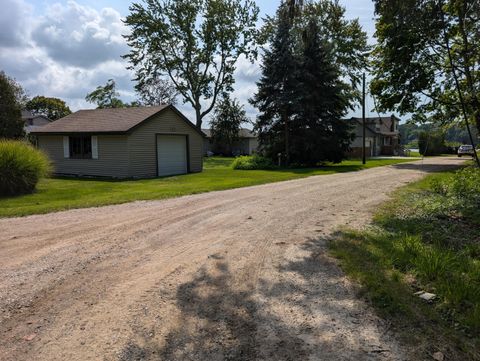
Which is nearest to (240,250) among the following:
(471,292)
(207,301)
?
(207,301)

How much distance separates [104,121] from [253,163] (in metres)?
10.2

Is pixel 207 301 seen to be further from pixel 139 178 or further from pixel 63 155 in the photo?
pixel 63 155

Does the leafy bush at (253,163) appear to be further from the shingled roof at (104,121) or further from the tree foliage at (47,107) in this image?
the tree foliage at (47,107)

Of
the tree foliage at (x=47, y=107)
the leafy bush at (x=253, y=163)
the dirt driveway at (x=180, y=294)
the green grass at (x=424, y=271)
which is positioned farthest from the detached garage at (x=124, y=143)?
the tree foliage at (x=47, y=107)

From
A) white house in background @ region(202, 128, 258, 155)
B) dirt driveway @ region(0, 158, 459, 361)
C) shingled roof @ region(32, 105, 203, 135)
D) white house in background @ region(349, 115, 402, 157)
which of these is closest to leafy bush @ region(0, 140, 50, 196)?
dirt driveway @ region(0, 158, 459, 361)

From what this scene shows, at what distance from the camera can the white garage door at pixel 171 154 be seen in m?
23.4

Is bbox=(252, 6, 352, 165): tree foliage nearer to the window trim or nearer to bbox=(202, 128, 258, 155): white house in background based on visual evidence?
the window trim

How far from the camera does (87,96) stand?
195 ft

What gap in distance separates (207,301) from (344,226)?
421cm

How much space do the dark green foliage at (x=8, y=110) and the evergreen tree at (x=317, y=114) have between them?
23.6 metres

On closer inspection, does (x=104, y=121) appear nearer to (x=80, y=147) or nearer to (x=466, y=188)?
(x=80, y=147)

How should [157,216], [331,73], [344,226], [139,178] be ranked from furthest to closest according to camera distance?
[331,73] < [139,178] < [157,216] < [344,226]

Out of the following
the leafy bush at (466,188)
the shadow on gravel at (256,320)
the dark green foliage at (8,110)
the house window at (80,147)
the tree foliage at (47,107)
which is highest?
the tree foliage at (47,107)

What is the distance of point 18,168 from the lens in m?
13.9
